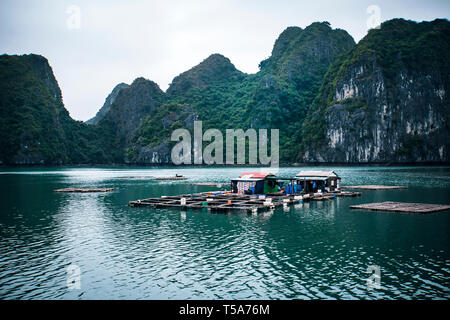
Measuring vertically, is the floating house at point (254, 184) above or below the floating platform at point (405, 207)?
above

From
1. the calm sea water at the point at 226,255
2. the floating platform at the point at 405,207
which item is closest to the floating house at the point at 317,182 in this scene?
the floating platform at the point at 405,207

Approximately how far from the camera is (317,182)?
48562mm

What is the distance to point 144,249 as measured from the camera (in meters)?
19.5

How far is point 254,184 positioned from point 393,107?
452ft

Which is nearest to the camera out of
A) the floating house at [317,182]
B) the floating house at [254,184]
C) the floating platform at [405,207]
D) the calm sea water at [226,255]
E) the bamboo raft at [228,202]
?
the calm sea water at [226,255]

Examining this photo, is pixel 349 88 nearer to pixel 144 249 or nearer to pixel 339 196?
pixel 339 196

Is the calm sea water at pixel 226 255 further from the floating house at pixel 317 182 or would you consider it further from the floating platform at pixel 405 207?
the floating house at pixel 317 182

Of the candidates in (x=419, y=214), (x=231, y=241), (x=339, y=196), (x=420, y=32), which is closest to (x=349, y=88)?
(x=420, y=32)

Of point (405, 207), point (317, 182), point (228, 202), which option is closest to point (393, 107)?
point (317, 182)

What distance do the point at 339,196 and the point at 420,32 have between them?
17208cm

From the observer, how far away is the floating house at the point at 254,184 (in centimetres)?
4516

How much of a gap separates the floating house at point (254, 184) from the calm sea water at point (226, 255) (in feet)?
45.1

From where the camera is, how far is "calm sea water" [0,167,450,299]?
13484 mm

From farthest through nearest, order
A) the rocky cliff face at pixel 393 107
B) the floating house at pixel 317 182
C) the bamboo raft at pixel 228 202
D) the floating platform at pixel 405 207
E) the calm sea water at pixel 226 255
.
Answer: the rocky cliff face at pixel 393 107, the floating house at pixel 317 182, the bamboo raft at pixel 228 202, the floating platform at pixel 405 207, the calm sea water at pixel 226 255
